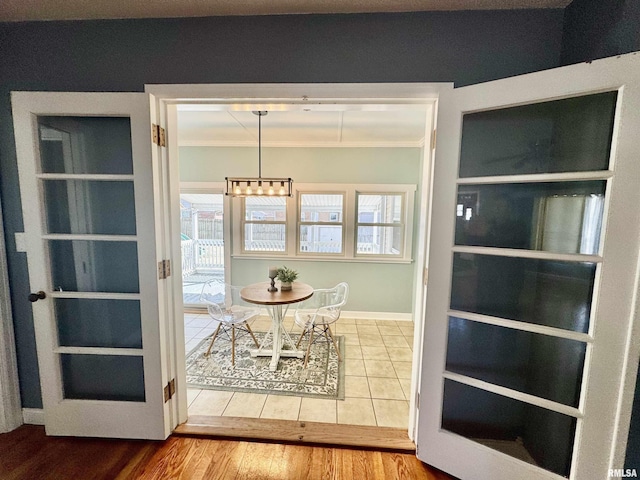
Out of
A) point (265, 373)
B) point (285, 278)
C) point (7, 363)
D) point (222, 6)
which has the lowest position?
point (265, 373)

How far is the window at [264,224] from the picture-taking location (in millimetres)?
4082

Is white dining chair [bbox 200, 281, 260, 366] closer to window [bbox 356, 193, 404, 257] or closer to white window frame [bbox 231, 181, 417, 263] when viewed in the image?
white window frame [bbox 231, 181, 417, 263]

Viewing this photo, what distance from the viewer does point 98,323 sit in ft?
5.52

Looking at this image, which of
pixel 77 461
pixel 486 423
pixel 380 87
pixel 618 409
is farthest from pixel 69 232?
pixel 618 409

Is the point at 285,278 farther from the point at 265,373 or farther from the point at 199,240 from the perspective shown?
the point at 199,240

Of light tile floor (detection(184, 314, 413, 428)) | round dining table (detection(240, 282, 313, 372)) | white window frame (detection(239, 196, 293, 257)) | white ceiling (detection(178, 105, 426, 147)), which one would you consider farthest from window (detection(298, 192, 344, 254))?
light tile floor (detection(184, 314, 413, 428))

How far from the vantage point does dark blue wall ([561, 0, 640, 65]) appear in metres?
1.10

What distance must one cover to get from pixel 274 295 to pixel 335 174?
2117 mm

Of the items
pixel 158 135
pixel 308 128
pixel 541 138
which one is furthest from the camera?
pixel 308 128

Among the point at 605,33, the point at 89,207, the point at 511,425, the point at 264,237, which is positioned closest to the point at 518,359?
the point at 511,425

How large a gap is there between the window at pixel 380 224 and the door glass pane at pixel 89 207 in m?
2.97

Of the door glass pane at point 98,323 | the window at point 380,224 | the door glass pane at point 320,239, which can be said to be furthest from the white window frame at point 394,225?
the door glass pane at point 98,323

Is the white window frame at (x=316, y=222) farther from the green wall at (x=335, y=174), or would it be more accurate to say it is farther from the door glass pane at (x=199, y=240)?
the door glass pane at (x=199, y=240)

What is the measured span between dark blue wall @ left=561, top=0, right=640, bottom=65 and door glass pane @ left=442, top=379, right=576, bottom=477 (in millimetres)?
1703
